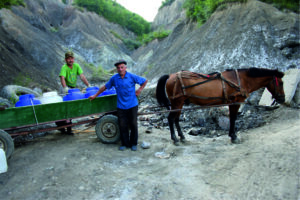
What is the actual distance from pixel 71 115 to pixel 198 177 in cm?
270

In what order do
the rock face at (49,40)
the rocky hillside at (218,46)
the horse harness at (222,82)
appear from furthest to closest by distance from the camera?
the rock face at (49,40) < the rocky hillside at (218,46) < the horse harness at (222,82)

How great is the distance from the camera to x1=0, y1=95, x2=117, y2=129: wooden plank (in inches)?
139

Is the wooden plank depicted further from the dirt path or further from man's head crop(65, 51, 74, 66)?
man's head crop(65, 51, 74, 66)

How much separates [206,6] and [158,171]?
601 inches

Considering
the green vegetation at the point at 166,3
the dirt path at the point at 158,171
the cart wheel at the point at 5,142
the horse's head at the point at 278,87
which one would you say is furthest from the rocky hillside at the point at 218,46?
the green vegetation at the point at 166,3

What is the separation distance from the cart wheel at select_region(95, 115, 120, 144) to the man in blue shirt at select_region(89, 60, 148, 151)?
0.23m

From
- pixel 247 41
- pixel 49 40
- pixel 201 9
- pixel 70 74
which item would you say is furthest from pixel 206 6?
pixel 49 40

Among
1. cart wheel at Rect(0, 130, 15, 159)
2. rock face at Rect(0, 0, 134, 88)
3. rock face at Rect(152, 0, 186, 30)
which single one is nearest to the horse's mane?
cart wheel at Rect(0, 130, 15, 159)

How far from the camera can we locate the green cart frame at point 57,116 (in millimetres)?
3475

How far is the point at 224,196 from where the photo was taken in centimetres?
254

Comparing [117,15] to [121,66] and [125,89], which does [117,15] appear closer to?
[121,66]

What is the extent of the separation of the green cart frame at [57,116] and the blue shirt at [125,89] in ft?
1.16

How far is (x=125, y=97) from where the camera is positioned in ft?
13.2

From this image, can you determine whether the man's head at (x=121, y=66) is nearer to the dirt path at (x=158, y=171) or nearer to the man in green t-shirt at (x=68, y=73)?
the man in green t-shirt at (x=68, y=73)
